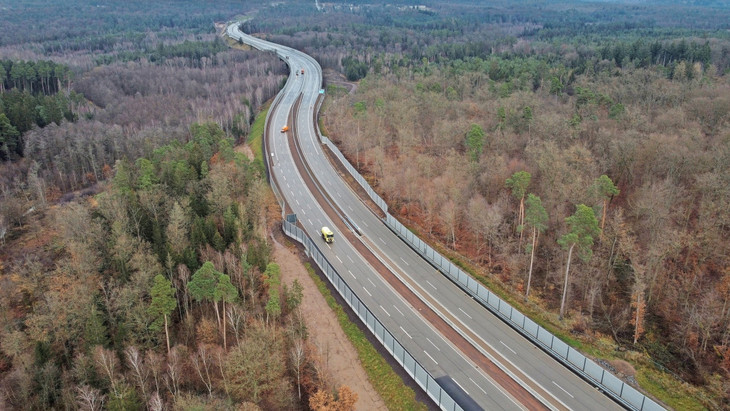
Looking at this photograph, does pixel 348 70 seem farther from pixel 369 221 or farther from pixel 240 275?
pixel 240 275

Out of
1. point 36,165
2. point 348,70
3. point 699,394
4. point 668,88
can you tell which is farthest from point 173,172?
point 348,70

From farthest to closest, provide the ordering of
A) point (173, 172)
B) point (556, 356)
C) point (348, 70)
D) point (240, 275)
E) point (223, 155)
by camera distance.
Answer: point (348, 70) < point (223, 155) < point (173, 172) < point (240, 275) < point (556, 356)

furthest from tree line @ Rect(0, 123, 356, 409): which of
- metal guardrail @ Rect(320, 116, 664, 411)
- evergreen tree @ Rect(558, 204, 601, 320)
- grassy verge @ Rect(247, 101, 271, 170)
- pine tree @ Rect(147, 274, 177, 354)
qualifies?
grassy verge @ Rect(247, 101, 271, 170)

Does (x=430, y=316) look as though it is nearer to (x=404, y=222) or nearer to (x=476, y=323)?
(x=476, y=323)

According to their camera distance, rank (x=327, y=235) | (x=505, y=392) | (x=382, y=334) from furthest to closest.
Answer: (x=327, y=235)
(x=382, y=334)
(x=505, y=392)

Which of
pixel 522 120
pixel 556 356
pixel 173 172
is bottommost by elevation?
pixel 556 356

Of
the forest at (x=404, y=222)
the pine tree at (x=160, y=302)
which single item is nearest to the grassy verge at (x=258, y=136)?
the forest at (x=404, y=222)

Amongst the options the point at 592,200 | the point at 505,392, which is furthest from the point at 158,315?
the point at 592,200
